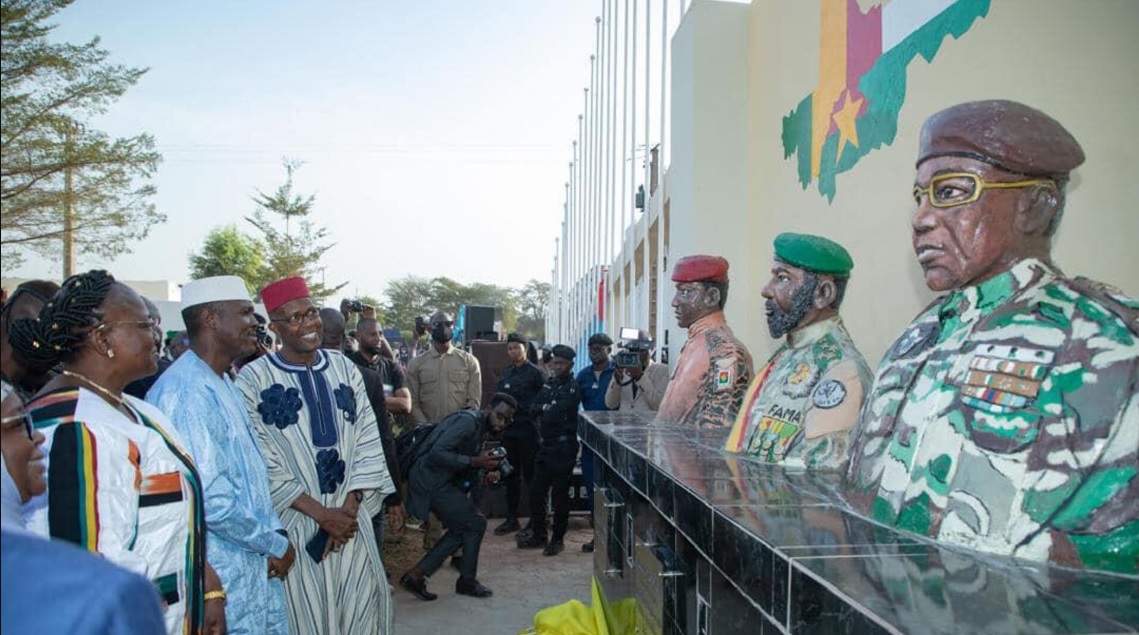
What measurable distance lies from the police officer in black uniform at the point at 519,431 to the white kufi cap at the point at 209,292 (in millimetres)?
4347

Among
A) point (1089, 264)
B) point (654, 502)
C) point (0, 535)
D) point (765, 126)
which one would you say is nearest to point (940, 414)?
point (654, 502)

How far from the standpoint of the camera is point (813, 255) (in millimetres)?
2775

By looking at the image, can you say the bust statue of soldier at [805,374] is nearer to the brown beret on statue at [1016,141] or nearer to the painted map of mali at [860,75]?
the brown beret on statue at [1016,141]

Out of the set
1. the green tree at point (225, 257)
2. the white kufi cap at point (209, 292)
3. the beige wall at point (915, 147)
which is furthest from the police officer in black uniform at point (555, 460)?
the green tree at point (225, 257)

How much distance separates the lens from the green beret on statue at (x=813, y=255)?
2777 millimetres

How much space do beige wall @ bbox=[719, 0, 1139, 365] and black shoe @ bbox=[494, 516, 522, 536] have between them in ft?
9.95

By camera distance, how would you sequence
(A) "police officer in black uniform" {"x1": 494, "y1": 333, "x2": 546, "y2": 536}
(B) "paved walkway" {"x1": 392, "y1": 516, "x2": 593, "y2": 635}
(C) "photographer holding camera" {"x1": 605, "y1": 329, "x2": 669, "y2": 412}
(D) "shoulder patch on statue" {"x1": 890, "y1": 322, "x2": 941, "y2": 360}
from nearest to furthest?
(D) "shoulder patch on statue" {"x1": 890, "y1": 322, "x2": 941, "y2": 360}, (B) "paved walkway" {"x1": 392, "y1": 516, "x2": 593, "y2": 635}, (C) "photographer holding camera" {"x1": 605, "y1": 329, "x2": 669, "y2": 412}, (A) "police officer in black uniform" {"x1": 494, "y1": 333, "x2": 546, "y2": 536}

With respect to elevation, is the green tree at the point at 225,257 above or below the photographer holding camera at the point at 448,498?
above

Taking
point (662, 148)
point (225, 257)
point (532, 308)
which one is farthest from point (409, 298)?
point (662, 148)

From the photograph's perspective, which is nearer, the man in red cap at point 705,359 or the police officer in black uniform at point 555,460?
the man in red cap at point 705,359

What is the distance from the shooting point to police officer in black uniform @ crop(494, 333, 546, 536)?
7.11 metres

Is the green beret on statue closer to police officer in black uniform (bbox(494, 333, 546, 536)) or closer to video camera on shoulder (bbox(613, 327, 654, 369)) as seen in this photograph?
video camera on shoulder (bbox(613, 327, 654, 369))

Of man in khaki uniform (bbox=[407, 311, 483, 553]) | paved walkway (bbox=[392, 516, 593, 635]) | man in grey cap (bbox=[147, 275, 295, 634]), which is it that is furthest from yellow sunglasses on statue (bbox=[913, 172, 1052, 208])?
man in khaki uniform (bbox=[407, 311, 483, 553])

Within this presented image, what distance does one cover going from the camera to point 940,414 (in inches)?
66.6
